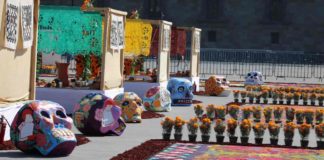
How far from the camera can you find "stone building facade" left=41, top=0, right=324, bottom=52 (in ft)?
267

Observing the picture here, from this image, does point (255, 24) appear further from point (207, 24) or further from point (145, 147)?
point (145, 147)

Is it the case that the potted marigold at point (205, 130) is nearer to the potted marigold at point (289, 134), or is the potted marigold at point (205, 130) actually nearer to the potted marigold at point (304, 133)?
the potted marigold at point (289, 134)

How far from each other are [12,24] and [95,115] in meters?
2.84

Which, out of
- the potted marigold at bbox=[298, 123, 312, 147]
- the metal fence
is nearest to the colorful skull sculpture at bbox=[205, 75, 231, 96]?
the metal fence

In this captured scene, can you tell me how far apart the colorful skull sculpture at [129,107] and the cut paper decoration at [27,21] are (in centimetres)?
419

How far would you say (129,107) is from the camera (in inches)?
867

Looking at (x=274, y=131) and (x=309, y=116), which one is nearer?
(x=274, y=131)

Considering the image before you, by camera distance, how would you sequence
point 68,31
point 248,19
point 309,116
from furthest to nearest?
1. point 248,19
2. point 68,31
3. point 309,116

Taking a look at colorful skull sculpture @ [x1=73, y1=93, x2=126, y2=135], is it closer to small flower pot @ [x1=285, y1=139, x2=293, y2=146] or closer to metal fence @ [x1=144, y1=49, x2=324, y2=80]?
small flower pot @ [x1=285, y1=139, x2=293, y2=146]

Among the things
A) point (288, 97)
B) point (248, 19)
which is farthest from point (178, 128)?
point (248, 19)

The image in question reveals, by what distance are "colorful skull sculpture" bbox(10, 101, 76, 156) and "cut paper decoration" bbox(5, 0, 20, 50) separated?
7.72 feet

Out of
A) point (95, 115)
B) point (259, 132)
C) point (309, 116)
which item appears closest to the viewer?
point (259, 132)

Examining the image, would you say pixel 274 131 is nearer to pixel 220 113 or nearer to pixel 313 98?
pixel 220 113

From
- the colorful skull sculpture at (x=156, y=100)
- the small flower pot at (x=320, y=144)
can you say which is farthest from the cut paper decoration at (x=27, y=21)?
the colorful skull sculpture at (x=156, y=100)
